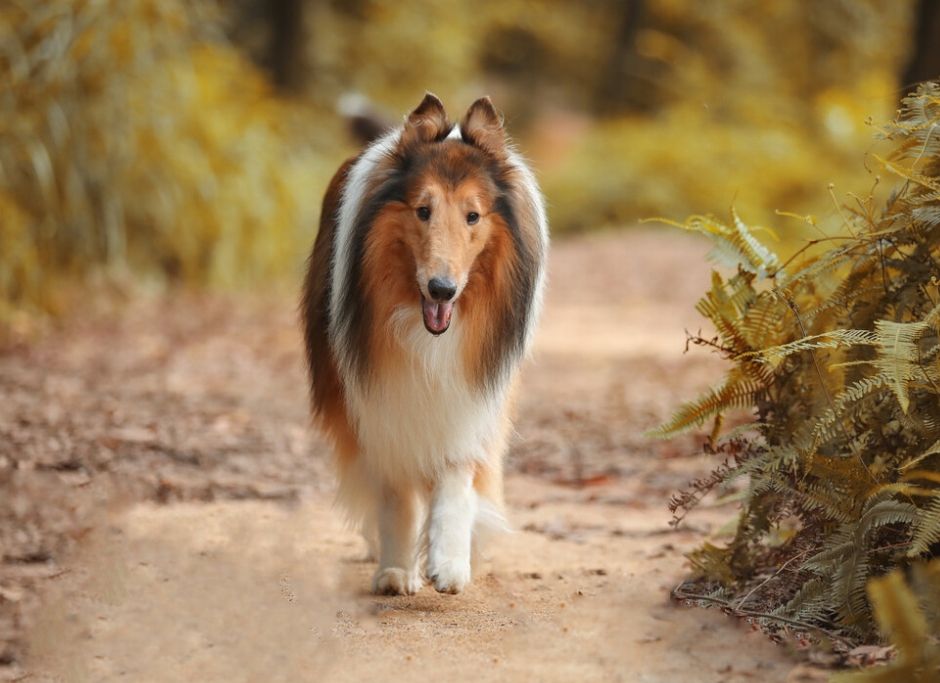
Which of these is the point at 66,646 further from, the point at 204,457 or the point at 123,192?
the point at 123,192

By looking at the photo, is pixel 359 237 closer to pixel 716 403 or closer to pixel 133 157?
pixel 716 403

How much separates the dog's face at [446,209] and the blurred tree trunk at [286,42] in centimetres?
1515

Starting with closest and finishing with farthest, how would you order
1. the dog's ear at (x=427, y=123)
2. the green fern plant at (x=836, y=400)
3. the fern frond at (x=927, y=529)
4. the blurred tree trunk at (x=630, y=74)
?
the fern frond at (x=927, y=529)
the green fern plant at (x=836, y=400)
the dog's ear at (x=427, y=123)
the blurred tree trunk at (x=630, y=74)

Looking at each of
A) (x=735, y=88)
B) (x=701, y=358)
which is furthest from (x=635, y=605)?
(x=735, y=88)

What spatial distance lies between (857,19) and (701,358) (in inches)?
712

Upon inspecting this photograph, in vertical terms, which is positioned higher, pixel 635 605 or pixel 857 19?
pixel 857 19

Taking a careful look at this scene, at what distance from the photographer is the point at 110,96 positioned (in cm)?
1040

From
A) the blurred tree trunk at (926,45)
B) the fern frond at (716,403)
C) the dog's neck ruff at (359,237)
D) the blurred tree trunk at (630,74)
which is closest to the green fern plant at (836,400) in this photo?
the fern frond at (716,403)

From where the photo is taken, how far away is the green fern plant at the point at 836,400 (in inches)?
131

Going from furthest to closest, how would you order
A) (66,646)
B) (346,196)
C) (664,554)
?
(664,554) < (346,196) < (66,646)

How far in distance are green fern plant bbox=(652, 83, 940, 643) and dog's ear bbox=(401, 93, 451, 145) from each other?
1.10 meters

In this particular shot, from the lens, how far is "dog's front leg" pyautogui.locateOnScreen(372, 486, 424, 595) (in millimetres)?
4117

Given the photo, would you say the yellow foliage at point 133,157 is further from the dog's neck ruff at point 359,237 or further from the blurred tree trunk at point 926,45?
the blurred tree trunk at point 926,45

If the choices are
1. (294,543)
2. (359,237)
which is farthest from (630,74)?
(359,237)
